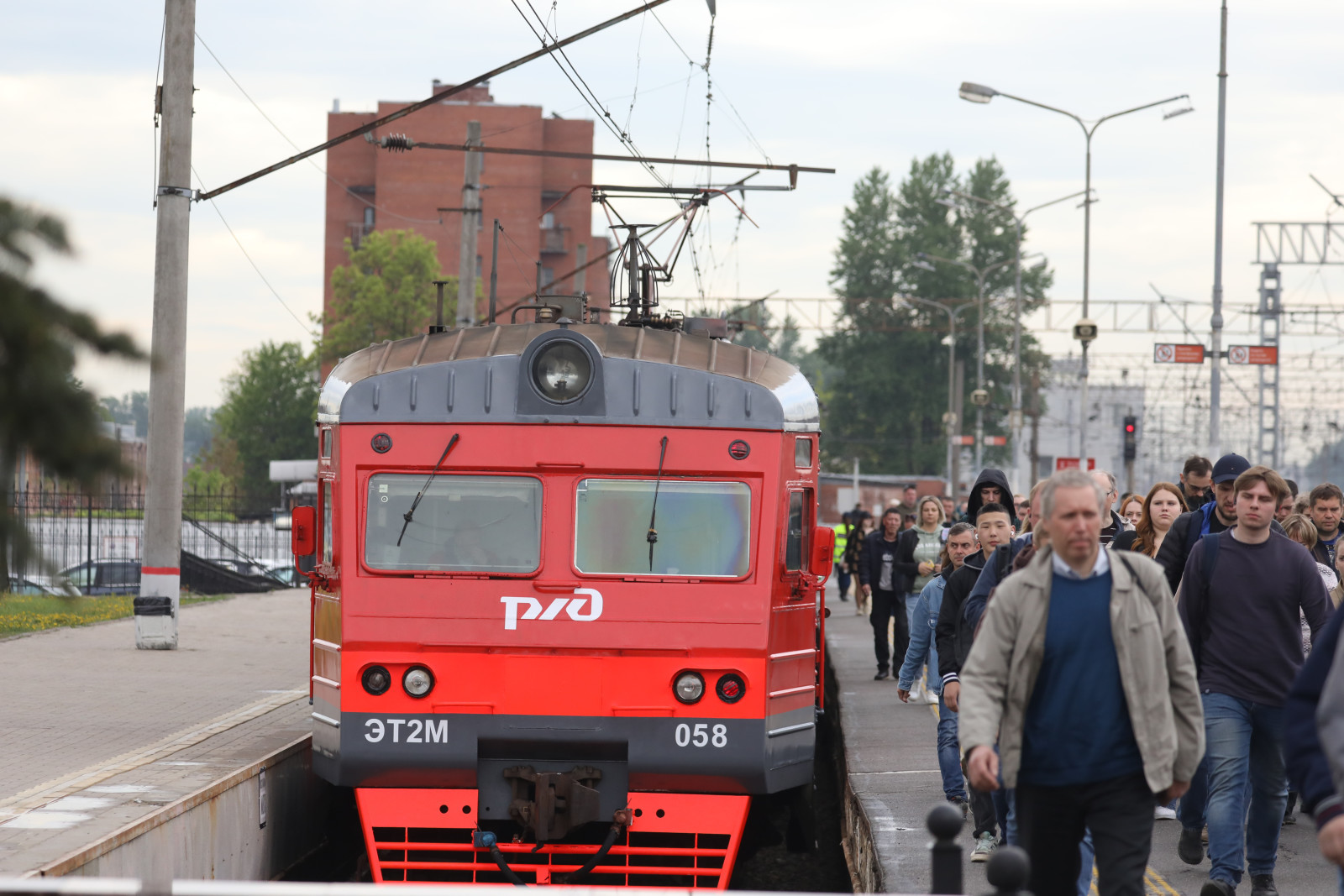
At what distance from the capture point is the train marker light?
26.9 feet

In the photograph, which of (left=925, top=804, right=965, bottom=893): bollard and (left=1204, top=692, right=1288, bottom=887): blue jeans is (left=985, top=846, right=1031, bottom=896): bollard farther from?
(left=1204, top=692, right=1288, bottom=887): blue jeans

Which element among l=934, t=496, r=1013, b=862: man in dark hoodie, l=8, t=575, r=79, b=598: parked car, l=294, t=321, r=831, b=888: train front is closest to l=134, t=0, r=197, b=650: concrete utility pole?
l=294, t=321, r=831, b=888: train front

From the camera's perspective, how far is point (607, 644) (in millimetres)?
8172

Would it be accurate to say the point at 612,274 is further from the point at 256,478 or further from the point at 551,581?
the point at 256,478

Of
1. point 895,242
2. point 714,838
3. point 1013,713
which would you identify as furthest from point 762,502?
point 895,242

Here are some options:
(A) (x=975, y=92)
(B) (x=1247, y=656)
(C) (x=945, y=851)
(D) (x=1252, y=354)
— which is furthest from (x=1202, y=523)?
(A) (x=975, y=92)

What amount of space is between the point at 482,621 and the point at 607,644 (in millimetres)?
628

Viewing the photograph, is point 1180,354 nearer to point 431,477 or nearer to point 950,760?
point 950,760

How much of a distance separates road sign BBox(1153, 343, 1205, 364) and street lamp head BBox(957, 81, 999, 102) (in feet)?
28.9

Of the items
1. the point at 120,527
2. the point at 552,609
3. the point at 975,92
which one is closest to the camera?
the point at 552,609

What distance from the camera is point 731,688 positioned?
8203 millimetres

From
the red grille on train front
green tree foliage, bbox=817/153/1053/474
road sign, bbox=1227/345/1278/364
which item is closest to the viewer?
the red grille on train front

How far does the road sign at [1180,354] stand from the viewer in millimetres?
25109

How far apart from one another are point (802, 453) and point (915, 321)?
233 ft
